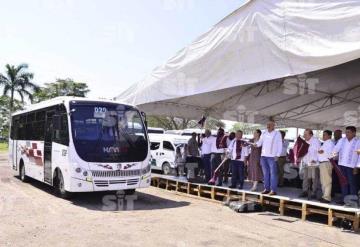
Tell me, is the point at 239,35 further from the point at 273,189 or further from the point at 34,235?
the point at 34,235

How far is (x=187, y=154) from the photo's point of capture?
14.9m

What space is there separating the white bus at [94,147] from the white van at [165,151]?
8.85 meters

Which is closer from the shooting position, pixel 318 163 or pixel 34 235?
pixel 34 235

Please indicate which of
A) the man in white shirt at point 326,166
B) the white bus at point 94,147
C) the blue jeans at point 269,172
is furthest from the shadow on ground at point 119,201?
the man in white shirt at point 326,166

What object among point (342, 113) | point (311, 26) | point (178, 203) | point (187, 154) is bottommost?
point (178, 203)

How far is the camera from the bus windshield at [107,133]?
10555 millimetres

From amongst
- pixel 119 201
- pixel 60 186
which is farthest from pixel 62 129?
pixel 119 201

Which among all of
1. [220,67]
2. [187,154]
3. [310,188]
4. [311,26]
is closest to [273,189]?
[310,188]

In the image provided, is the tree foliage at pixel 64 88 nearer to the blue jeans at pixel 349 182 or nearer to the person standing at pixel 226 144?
the person standing at pixel 226 144

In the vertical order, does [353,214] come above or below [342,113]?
below

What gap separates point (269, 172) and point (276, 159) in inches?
14.0

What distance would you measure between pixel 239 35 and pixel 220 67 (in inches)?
35.5

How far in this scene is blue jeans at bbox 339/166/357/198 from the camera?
875 cm

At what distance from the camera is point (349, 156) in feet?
28.7
